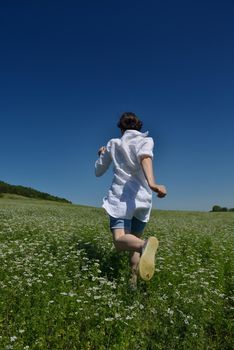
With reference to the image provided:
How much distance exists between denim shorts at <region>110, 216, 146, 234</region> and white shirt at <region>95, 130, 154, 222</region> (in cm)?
7

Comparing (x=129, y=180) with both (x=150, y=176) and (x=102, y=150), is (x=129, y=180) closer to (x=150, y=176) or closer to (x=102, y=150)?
(x=150, y=176)

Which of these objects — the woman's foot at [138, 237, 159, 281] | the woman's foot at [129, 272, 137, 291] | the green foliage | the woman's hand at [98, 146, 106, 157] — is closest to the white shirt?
the woman's hand at [98, 146, 106, 157]

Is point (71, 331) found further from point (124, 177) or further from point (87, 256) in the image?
point (87, 256)

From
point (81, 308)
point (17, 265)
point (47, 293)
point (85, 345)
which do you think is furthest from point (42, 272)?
point (85, 345)

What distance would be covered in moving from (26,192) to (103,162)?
62.1 metres

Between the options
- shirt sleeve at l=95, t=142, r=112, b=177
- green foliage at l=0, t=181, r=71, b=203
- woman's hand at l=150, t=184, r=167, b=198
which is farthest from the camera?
green foliage at l=0, t=181, r=71, b=203

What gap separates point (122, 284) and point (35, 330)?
6.22ft

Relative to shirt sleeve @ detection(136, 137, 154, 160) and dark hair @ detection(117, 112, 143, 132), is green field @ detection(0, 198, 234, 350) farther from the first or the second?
dark hair @ detection(117, 112, 143, 132)

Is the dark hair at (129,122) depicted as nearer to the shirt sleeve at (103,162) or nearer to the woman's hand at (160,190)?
the shirt sleeve at (103,162)

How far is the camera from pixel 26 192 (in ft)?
222

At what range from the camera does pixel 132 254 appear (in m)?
6.98

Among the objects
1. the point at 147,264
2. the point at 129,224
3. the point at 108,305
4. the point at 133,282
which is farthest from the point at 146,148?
the point at 108,305

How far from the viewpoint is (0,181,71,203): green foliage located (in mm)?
66938

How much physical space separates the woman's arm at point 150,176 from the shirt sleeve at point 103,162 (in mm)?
741
